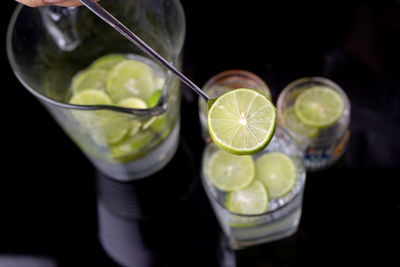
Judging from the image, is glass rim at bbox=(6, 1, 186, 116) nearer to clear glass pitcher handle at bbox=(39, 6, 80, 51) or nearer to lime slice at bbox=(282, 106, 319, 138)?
clear glass pitcher handle at bbox=(39, 6, 80, 51)

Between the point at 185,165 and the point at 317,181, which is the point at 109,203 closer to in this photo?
the point at 185,165

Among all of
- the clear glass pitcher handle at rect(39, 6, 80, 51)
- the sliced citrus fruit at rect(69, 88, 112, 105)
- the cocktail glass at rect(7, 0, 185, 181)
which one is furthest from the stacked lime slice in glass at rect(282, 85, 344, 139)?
the clear glass pitcher handle at rect(39, 6, 80, 51)

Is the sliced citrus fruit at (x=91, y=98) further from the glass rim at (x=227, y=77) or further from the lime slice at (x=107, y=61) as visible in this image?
the glass rim at (x=227, y=77)

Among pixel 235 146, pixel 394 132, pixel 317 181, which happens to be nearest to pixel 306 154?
pixel 317 181

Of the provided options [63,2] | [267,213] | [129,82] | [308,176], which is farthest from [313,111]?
[63,2]

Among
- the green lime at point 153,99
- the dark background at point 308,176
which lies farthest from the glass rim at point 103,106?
the dark background at point 308,176
